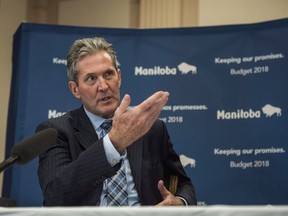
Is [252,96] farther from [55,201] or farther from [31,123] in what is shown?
[55,201]

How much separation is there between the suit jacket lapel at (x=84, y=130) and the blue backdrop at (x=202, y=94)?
1.74 meters

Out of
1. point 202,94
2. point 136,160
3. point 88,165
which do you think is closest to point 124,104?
point 88,165

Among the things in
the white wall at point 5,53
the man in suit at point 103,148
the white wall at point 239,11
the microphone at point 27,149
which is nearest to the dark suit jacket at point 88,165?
Answer: the man in suit at point 103,148

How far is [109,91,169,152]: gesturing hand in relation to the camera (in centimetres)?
213

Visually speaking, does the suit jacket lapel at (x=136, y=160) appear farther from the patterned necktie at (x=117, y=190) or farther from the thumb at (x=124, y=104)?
the thumb at (x=124, y=104)

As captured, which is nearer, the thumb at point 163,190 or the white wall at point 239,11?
the thumb at point 163,190

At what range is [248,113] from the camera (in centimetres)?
412

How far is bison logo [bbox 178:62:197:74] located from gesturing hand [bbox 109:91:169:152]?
2.14 m

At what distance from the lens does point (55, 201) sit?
2189 millimetres

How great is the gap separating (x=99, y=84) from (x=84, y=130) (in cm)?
24

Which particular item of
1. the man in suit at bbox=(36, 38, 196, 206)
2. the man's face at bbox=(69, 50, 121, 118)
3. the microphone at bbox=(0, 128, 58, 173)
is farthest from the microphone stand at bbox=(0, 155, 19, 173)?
the man's face at bbox=(69, 50, 121, 118)

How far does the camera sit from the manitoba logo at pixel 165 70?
429 centimetres

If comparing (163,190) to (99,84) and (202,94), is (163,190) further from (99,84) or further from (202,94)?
(202,94)

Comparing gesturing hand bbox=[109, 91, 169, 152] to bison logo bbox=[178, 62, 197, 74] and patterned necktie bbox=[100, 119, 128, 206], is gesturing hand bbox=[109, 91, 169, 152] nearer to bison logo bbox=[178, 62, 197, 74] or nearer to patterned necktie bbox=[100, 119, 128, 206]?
patterned necktie bbox=[100, 119, 128, 206]
